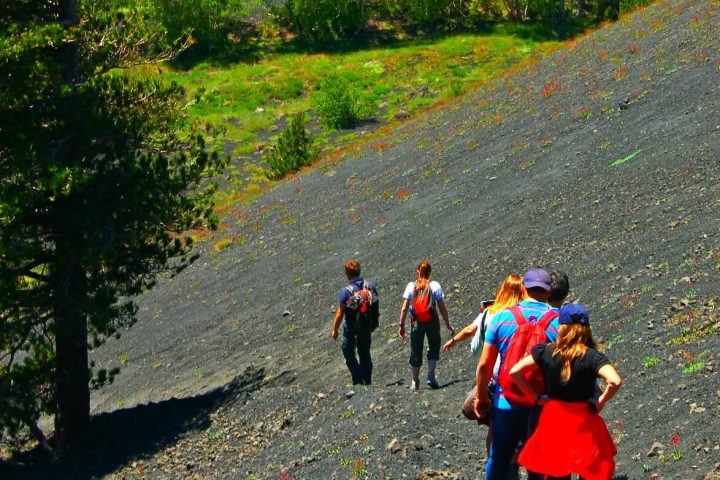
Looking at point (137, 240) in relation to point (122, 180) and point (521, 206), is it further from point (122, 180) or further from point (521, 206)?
point (521, 206)

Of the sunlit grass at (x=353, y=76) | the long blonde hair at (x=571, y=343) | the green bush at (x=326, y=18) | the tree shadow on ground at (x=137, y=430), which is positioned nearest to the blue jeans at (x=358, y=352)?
the tree shadow on ground at (x=137, y=430)

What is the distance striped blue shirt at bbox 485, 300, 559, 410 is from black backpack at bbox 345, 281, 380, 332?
5515 millimetres

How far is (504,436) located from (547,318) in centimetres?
94

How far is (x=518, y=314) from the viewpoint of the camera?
7312 millimetres

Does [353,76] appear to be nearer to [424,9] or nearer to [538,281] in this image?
[424,9]

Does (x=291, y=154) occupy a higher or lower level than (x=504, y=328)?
lower

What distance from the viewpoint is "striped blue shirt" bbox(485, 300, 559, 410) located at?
728 cm

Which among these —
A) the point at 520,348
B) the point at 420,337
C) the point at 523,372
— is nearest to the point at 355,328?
the point at 420,337

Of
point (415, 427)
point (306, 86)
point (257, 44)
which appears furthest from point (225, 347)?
point (257, 44)

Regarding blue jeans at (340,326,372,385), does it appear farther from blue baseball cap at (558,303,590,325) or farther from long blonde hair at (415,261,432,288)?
blue baseball cap at (558,303,590,325)

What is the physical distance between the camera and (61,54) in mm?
15719

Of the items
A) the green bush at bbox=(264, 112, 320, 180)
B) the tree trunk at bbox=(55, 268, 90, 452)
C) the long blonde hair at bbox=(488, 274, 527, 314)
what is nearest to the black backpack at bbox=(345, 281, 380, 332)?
the tree trunk at bbox=(55, 268, 90, 452)

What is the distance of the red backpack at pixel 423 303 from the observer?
12.6 meters

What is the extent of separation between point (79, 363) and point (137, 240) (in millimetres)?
2398
